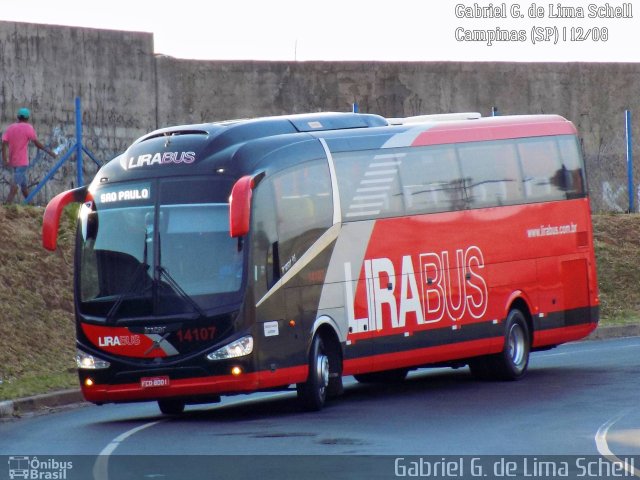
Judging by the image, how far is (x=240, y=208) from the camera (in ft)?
52.2

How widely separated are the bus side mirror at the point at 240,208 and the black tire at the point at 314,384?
1799 mm

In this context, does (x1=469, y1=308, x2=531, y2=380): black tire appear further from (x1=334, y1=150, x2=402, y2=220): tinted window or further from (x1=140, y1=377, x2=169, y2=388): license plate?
(x1=140, y1=377, x2=169, y2=388): license plate

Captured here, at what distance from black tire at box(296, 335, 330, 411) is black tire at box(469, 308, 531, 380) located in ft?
12.5

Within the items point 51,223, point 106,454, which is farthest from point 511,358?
point 106,454

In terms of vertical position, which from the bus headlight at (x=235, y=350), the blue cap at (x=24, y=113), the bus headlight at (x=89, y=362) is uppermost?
the blue cap at (x=24, y=113)

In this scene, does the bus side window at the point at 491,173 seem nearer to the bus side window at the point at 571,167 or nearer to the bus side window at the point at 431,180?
the bus side window at the point at 431,180

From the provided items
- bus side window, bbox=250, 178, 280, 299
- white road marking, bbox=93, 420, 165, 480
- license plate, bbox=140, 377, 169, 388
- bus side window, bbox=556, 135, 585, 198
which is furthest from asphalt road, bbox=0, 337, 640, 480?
bus side window, bbox=556, 135, 585, 198

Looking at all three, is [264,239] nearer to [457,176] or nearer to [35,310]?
[457,176]

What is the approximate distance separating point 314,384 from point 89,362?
2433mm

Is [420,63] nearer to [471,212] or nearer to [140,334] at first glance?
[471,212]

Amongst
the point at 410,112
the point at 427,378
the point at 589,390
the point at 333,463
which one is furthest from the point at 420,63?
the point at 333,463

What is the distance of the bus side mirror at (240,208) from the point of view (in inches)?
624

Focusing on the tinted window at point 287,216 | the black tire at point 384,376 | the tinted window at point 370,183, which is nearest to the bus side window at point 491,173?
the tinted window at point 370,183

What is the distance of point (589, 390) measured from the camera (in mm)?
18266
